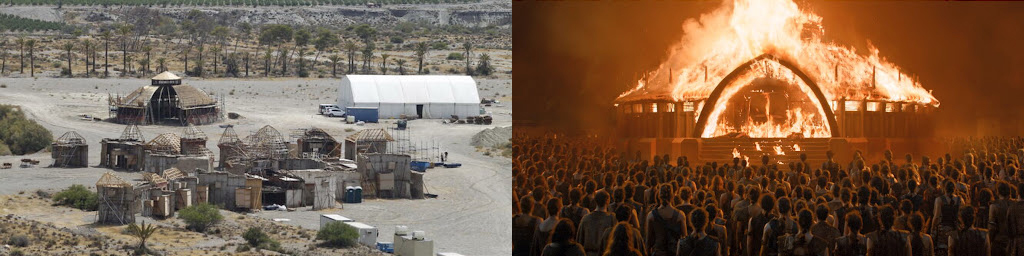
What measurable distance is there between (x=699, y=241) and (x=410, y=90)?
47.3 m

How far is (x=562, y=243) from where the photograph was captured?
8.16 meters

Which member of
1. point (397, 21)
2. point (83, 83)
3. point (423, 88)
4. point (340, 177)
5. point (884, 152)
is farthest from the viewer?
point (397, 21)

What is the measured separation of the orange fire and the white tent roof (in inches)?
1754

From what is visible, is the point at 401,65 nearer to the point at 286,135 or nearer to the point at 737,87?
the point at 286,135

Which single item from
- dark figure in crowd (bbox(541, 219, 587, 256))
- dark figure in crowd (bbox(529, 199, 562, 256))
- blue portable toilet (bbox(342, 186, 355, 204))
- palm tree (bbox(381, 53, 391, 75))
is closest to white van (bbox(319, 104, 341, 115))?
palm tree (bbox(381, 53, 391, 75))

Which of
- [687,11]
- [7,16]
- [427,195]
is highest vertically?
[7,16]

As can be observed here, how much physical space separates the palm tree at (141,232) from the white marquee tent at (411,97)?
22154 millimetres

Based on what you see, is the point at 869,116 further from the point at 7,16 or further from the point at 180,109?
the point at 7,16

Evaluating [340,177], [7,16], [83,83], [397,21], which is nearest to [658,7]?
[340,177]

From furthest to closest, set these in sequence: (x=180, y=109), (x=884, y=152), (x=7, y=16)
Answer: (x=7, y=16)
(x=180, y=109)
(x=884, y=152)

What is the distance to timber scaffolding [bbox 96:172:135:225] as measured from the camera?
1292 inches

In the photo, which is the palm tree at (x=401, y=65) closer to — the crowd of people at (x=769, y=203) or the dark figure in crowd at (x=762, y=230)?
the crowd of people at (x=769, y=203)

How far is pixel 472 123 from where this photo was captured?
5341 cm

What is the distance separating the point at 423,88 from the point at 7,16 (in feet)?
149
